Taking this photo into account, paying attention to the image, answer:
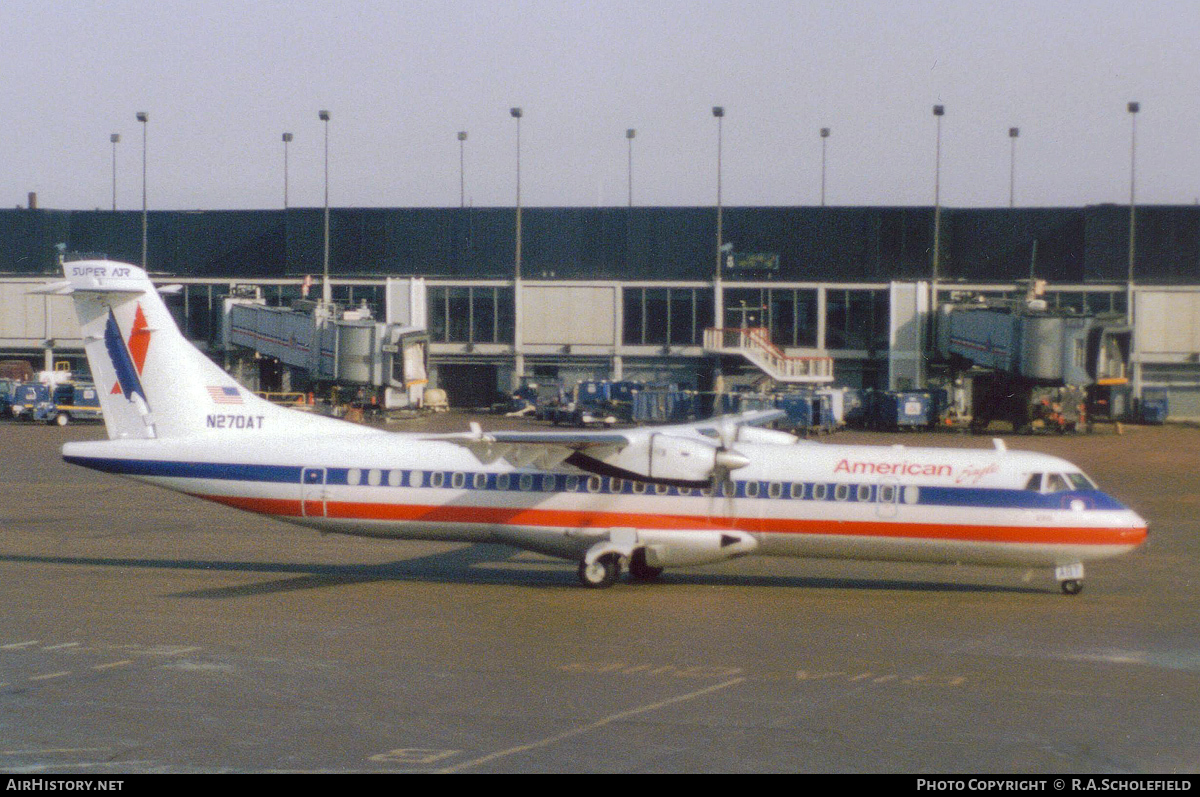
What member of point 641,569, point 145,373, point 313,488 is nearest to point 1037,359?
point 641,569

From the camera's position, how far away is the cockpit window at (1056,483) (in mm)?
23375

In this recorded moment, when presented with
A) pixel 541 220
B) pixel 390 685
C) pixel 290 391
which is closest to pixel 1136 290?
pixel 541 220

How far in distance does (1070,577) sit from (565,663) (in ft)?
34.3

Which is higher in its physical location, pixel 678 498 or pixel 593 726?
pixel 678 498

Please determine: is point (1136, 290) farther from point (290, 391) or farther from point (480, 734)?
point (480, 734)

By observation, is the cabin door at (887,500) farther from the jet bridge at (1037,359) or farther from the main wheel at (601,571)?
the jet bridge at (1037,359)

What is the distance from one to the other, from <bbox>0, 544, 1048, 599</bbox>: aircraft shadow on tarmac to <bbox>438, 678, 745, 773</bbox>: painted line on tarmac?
8.25 metres

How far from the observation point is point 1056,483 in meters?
23.5

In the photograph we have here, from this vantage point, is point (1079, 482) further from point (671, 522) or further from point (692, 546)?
point (671, 522)

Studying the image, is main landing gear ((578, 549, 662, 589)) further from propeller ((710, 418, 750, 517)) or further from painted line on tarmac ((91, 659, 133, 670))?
painted line on tarmac ((91, 659, 133, 670))

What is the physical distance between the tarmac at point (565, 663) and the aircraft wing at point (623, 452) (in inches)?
89.9

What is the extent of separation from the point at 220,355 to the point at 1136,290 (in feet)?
174

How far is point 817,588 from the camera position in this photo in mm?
24922

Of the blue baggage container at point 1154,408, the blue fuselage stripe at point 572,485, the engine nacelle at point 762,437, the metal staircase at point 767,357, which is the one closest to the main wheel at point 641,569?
the blue fuselage stripe at point 572,485
